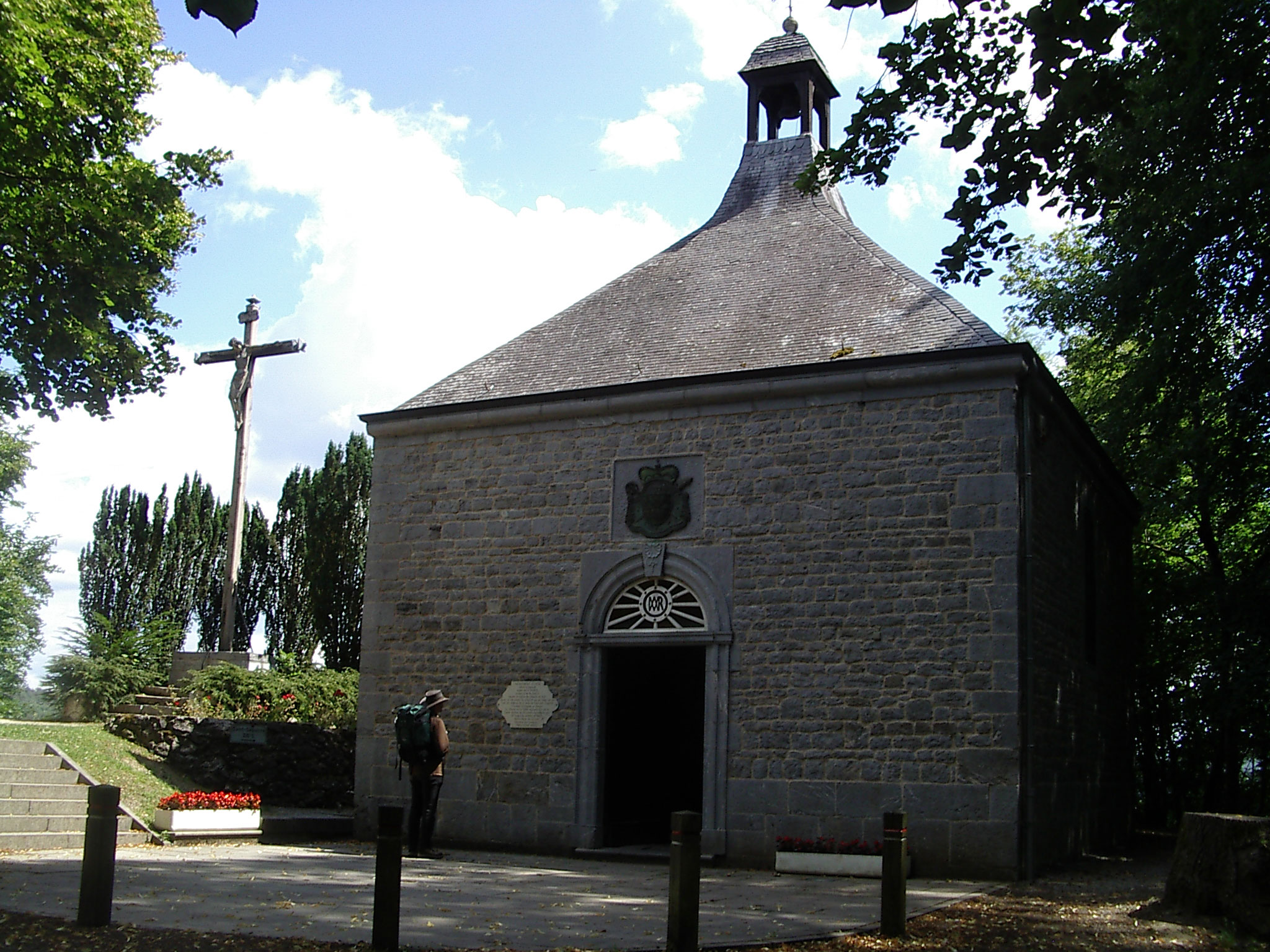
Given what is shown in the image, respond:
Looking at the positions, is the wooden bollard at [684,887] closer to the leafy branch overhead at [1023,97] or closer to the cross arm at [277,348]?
the leafy branch overhead at [1023,97]

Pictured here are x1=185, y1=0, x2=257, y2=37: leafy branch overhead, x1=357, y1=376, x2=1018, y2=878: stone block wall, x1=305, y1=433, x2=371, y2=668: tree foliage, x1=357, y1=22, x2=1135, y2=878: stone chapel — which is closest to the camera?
x1=185, y1=0, x2=257, y2=37: leafy branch overhead

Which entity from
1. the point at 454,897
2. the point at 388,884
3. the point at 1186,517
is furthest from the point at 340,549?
the point at 388,884

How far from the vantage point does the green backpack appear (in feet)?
38.0

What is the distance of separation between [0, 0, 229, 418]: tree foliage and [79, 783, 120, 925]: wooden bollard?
1175 cm

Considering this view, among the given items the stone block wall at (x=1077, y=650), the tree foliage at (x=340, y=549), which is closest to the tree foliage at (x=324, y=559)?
the tree foliage at (x=340, y=549)

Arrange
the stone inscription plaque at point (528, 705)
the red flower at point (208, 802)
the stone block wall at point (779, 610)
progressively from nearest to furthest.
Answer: the stone block wall at point (779, 610)
the red flower at point (208, 802)
the stone inscription plaque at point (528, 705)

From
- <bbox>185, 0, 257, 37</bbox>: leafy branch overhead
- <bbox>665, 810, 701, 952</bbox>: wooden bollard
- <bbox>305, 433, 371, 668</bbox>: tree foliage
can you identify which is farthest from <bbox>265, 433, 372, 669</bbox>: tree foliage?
<bbox>185, 0, 257, 37</bbox>: leafy branch overhead

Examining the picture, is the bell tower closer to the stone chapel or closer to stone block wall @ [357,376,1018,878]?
the stone chapel

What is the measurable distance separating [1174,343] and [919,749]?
6.67 meters

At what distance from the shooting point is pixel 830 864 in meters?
10.7

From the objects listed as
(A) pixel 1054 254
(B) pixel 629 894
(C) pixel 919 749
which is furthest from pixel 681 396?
(A) pixel 1054 254

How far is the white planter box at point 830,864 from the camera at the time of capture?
10523 millimetres

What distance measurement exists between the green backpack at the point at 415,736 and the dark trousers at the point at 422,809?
0.17 metres

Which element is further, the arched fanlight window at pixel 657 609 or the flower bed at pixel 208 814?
the arched fanlight window at pixel 657 609
